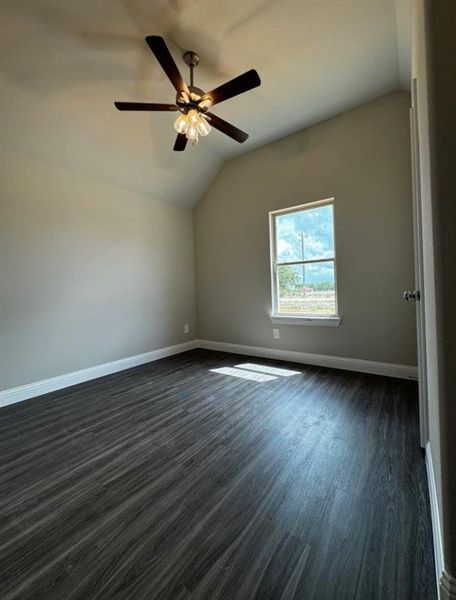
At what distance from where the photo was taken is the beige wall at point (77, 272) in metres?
2.64

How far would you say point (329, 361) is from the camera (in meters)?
3.25

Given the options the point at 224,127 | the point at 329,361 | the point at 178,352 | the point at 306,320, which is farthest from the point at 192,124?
the point at 178,352

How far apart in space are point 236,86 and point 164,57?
20.8 inches

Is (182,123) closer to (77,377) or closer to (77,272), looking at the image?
(77,272)

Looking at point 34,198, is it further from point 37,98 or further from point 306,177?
point 306,177

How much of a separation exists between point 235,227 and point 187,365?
2219mm

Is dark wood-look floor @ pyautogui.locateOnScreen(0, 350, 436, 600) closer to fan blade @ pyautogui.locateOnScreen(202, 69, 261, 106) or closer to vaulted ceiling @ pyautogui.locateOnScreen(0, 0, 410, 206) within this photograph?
fan blade @ pyautogui.locateOnScreen(202, 69, 261, 106)

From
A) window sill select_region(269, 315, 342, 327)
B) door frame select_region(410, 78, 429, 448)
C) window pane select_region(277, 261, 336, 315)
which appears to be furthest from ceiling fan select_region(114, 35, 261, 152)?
window sill select_region(269, 315, 342, 327)

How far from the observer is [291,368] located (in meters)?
3.28

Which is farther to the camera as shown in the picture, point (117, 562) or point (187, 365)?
point (187, 365)

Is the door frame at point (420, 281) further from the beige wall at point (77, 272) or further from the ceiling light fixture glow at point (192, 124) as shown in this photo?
the beige wall at point (77, 272)

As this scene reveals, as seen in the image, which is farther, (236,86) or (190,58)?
(190,58)

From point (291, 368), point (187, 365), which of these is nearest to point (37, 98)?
point (187, 365)

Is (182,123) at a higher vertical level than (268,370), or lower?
higher
